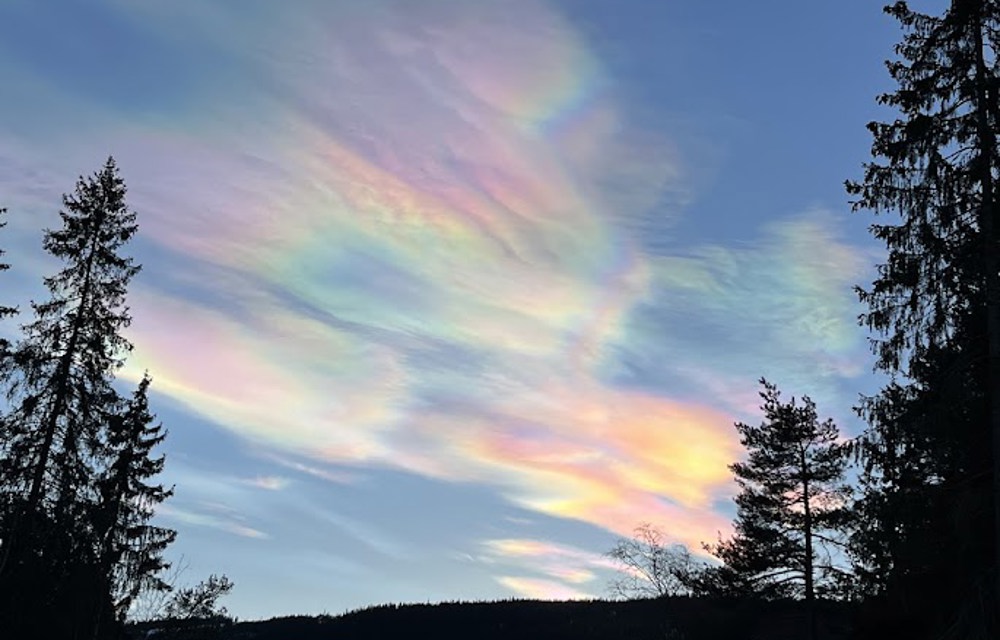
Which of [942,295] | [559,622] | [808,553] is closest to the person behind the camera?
[942,295]

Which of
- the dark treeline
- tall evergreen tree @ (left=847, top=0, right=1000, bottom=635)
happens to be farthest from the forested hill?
tall evergreen tree @ (left=847, top=0, right=1000, bottom=635)

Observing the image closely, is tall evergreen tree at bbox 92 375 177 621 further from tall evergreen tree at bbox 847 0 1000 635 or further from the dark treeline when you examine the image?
tall evergreen tree at bbox 847 0 1000 635

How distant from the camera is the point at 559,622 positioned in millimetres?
97812

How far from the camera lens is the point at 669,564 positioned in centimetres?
5503

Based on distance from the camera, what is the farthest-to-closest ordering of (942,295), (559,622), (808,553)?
1. (559,622)
2. (808,553)
3. (942,295)

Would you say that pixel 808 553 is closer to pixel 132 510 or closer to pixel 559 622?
pixel 132 510

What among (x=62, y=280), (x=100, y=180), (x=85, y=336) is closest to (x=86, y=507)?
(x=85, y=336)

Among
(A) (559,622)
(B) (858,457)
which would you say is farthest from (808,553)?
(A) (559,622)

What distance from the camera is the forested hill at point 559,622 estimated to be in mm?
47156

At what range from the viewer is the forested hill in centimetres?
4716

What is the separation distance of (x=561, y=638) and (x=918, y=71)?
83.9 m

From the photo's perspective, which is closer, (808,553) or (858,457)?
(858,457)

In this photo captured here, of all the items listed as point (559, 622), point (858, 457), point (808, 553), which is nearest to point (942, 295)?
point (858, 457)

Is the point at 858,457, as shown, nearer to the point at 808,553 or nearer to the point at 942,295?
the point at 942,295
